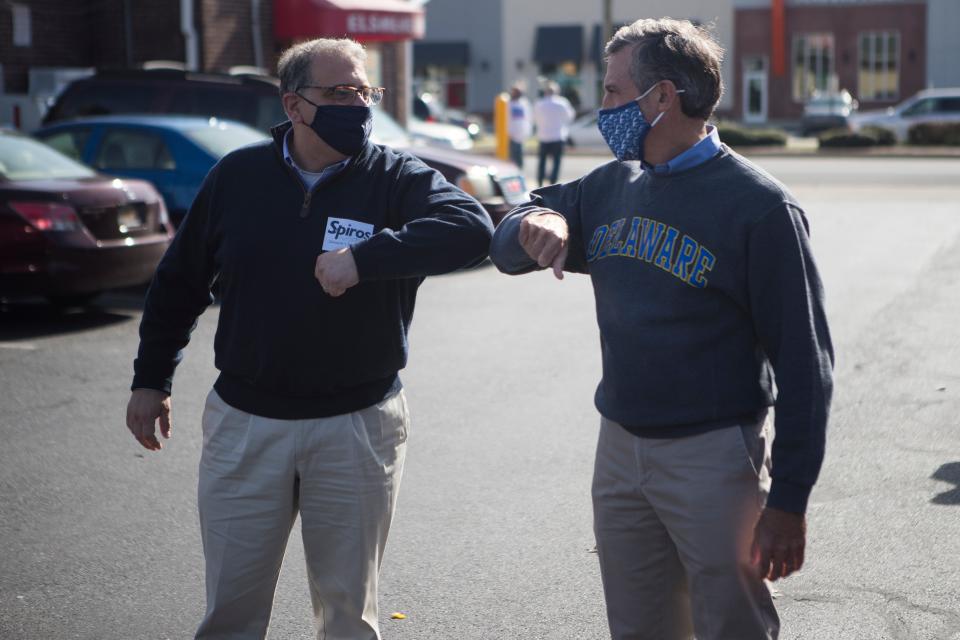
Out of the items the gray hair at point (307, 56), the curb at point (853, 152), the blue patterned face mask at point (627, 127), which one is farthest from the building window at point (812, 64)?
the blue patterned face mask at point (627, 127)

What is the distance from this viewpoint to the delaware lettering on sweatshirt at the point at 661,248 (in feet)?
9.43

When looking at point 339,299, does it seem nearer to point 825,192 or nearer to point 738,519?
point 738,519

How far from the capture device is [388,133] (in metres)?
14.8

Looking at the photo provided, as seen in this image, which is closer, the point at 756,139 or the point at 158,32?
the point at 158,32

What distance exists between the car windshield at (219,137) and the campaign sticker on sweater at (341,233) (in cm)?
840

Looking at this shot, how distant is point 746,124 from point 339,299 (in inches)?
2185

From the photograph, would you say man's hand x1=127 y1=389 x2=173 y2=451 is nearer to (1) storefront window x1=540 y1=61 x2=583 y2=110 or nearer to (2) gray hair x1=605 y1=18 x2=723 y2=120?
(2) gray hair x1=605 y1=18 x2=723 y2=120

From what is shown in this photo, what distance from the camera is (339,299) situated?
3.29 metres

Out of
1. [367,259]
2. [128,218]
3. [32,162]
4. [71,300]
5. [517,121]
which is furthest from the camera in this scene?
[517,121]

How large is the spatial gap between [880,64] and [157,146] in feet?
164

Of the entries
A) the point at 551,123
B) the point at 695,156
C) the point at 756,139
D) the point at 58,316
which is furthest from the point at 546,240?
the point at 756,139

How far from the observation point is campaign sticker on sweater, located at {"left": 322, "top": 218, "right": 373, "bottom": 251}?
10.8 ft

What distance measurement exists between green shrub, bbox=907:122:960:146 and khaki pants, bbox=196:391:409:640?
3229cm

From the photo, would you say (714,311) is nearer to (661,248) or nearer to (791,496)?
(661,248)
